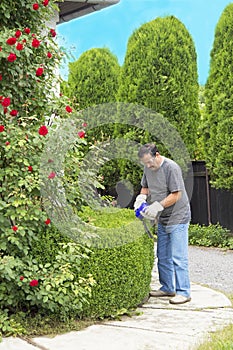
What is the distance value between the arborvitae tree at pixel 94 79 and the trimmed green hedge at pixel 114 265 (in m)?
8.19

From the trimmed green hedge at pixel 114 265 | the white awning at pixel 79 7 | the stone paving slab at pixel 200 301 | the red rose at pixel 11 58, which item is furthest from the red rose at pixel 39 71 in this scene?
the white awning at pixel 79 7

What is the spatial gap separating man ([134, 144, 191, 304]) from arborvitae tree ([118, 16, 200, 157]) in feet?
18.6

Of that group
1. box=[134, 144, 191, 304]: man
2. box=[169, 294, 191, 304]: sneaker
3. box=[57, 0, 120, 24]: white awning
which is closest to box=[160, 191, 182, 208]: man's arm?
box=[134, 144, 191, 304]: man

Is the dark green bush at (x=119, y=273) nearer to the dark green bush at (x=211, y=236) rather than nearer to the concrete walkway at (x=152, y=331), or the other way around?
the concrete walkway at (x=152, y=331)

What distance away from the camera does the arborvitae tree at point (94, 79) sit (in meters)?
13.0

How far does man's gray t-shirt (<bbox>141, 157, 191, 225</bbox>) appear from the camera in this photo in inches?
203

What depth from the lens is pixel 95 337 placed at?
399 cm

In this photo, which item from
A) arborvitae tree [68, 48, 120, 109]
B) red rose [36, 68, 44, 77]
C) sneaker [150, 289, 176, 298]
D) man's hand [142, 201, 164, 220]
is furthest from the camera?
A: arborvitae tree [68, 48, 120, 109]

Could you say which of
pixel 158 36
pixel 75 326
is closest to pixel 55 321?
pixel 75 326

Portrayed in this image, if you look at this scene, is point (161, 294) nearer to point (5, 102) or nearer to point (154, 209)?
point (154, 209)

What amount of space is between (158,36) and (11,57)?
7310 mm

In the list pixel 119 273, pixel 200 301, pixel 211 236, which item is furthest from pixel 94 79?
pixel 119 273

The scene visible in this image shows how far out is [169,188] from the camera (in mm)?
5148

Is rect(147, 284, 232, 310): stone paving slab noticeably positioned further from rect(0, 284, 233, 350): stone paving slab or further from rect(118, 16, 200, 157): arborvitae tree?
rect(118, 16, 200, 157): arborvitae tree
